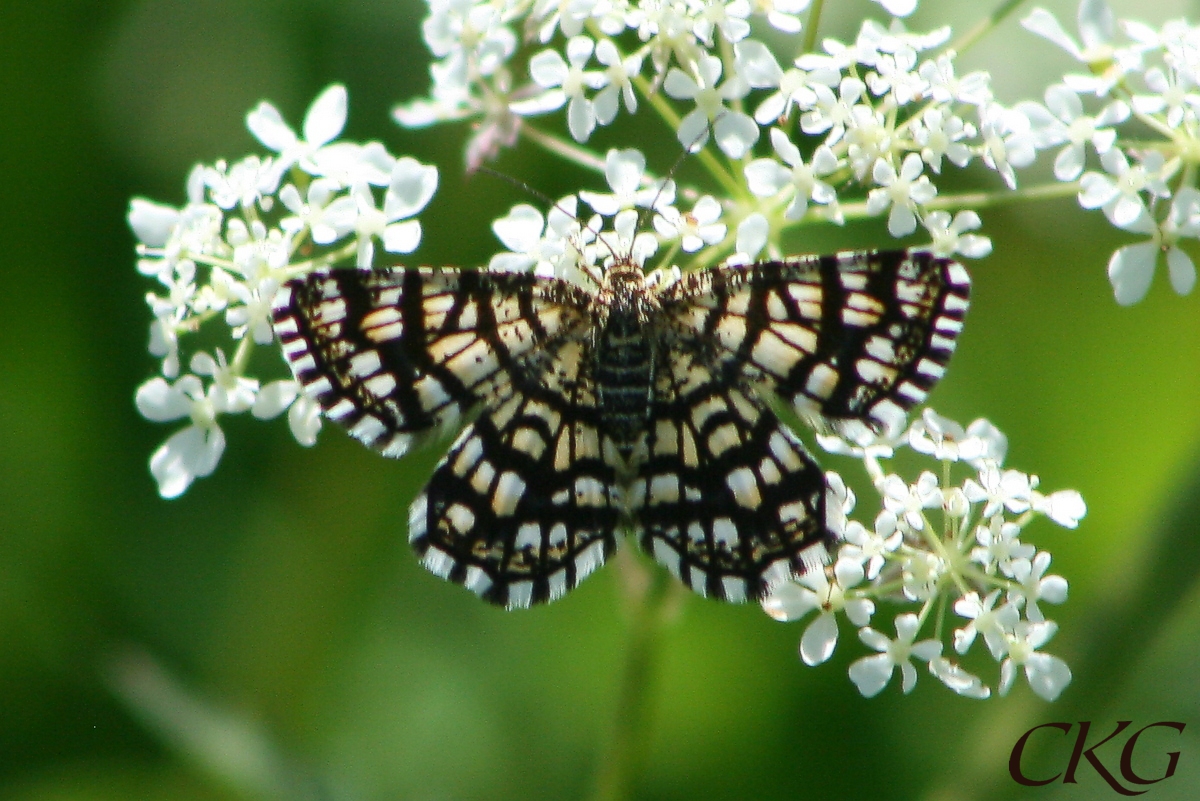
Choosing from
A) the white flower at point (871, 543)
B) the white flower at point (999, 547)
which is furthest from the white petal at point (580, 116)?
the white flower at point (999, 547)

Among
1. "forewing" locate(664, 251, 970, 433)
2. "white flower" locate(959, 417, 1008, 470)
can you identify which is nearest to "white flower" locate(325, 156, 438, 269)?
"forewing" locate(664, 251, 970, 433)

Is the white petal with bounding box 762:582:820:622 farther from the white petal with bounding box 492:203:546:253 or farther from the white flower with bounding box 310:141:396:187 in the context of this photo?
the white flower with bounding box 310:141:396:187

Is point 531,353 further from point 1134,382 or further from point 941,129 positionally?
point 1134,382

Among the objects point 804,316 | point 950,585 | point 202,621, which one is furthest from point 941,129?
point 202,621

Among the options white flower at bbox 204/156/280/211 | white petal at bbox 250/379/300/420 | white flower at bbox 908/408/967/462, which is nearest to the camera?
white flower at bbox 908/408/967/462

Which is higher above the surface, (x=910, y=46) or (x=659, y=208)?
(x=910, y=46)

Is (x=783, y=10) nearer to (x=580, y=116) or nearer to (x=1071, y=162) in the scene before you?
(x=580, y=116)

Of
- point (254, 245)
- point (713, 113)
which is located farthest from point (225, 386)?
point (713, 113)
